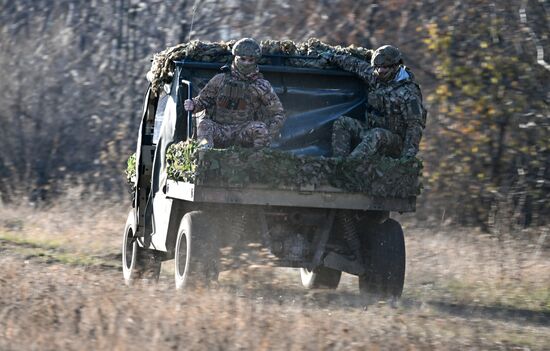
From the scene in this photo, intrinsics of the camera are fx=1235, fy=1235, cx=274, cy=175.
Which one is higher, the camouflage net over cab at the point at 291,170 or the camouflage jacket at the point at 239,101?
the camouflage jacket at the point at 239,101

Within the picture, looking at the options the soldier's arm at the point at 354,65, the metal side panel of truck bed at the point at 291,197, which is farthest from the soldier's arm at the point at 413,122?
the metal side panel of truck bed at the point at 291,197

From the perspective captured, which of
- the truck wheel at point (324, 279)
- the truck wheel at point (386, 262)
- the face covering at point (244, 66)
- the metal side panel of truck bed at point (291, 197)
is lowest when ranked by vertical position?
the truck wheel at point (324, 279)

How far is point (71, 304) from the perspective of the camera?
28.2ft

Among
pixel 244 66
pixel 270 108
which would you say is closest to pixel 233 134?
pixel 270 108

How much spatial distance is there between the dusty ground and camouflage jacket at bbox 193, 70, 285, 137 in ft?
4.43

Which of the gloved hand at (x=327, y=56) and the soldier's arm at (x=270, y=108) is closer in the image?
the soldier's arm at (x=270, y=108)

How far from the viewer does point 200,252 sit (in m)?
9.91

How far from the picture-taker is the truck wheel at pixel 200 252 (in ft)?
32.5

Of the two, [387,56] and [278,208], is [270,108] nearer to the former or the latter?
[278,208]

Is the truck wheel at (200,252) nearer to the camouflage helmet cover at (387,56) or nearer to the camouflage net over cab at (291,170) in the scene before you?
the camouflage net over cab at (291,170)

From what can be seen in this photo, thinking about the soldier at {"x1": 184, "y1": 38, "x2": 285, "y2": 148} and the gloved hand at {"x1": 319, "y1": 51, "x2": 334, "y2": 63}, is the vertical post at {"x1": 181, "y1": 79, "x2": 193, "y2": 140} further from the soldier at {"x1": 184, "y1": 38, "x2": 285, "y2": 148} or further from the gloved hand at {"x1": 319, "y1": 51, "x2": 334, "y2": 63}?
the gloved hand at {"x1": 319, "y1": 51, "x2": 334, "y2": 63}

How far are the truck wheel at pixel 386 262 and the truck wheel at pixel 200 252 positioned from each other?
4.55 feet

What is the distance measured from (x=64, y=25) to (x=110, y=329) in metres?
17.5

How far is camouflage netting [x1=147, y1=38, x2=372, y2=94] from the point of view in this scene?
1135cm
